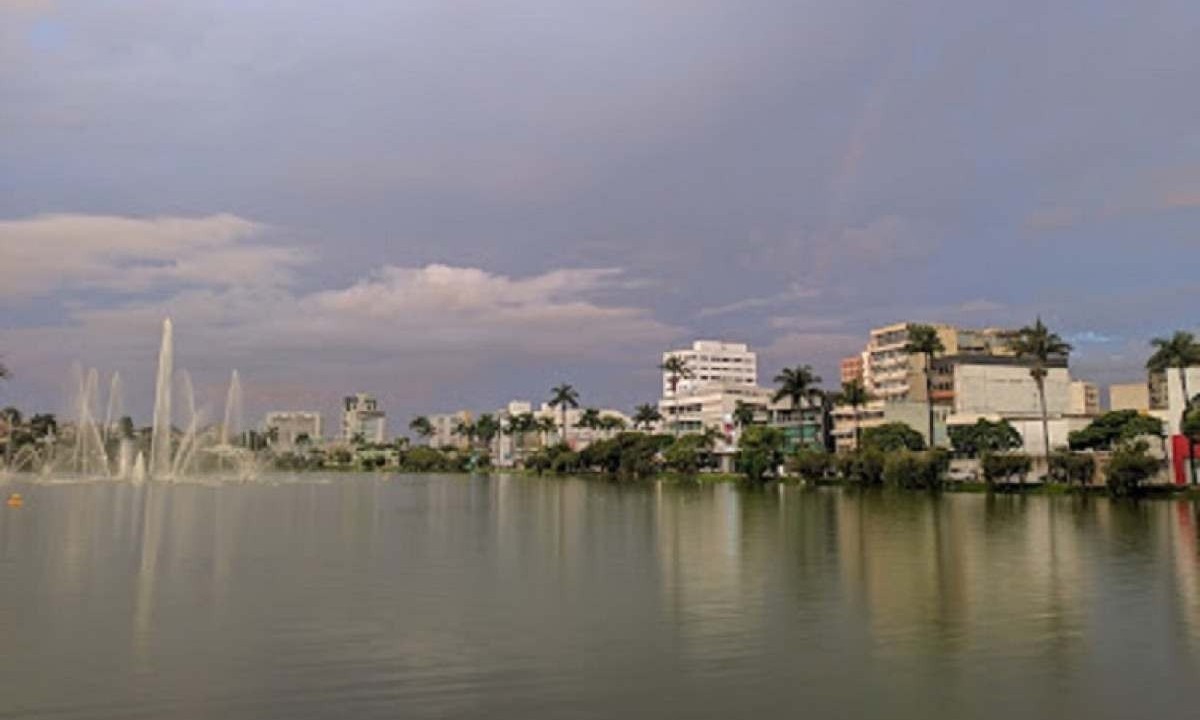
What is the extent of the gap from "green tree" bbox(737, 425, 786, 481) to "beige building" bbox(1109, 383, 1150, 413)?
175 feet

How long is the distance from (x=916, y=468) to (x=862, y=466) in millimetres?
12026

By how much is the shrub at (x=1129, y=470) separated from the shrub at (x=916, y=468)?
23220 mm

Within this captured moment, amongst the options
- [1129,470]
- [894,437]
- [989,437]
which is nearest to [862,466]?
[894,437]

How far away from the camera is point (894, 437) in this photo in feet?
539

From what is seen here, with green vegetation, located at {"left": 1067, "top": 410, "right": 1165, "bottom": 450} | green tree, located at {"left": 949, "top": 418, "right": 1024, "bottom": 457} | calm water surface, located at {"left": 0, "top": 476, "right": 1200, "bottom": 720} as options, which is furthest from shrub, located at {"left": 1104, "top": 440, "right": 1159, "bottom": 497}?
calm water surface, located at {"left": 0, "top": 476, "right": 1200, "bottom": 720}


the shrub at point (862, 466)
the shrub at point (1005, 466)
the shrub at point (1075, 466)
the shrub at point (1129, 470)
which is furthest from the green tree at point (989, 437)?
the shrub at point (1129, 470)

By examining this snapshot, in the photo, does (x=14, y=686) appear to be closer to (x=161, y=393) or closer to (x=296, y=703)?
(x=296, y=703)

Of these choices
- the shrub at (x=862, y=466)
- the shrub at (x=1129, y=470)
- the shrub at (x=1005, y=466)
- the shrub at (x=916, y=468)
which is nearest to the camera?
the shrub at (x=1129, y=470)

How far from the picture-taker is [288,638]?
93.6 ft

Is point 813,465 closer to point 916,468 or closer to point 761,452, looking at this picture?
point 761,452

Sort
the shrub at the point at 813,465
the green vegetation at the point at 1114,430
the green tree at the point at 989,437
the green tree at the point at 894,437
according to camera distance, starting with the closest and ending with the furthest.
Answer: the green vegetation at the point at 1114,430 < the green tree at the point at 989,437 < the shrub at the point at 813,465 < the green tree at the point at 894,437

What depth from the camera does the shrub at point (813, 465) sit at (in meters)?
156

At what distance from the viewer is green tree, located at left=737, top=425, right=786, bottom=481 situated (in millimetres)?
176000

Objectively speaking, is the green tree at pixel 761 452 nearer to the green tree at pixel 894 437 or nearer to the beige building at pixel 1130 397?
the green tree at pixel 894 437
